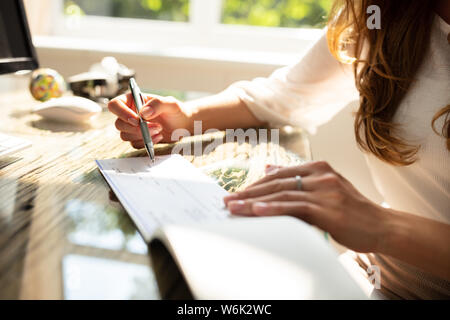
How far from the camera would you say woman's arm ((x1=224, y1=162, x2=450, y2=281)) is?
0.44 m

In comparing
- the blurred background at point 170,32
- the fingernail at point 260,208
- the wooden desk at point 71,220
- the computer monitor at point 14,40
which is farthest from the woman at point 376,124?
the blurred background at point 170,32

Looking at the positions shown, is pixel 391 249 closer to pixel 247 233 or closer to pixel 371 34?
pixel 247 233

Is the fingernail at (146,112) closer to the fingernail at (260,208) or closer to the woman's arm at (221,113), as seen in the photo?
the woman's arm at (221,113)

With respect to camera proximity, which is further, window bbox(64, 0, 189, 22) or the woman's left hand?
window bbox(64, 0, 189, 22)

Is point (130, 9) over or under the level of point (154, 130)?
over

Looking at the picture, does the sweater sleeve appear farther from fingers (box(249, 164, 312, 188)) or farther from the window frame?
the window frame

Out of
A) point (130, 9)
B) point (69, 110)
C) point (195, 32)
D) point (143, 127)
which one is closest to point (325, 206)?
point (143, 127)

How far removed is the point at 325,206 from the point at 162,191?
7.9 inches

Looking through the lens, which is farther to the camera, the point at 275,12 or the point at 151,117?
the point at 275,12

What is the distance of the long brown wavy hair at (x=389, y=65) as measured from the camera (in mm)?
664

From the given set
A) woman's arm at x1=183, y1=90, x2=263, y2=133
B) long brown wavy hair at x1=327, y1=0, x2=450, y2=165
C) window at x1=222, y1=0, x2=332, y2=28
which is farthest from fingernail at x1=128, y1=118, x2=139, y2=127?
window at x1=222, y1=0, x2=332, y2=28

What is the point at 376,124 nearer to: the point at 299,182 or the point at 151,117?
the point at 299,182

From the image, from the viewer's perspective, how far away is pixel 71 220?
45 cm
